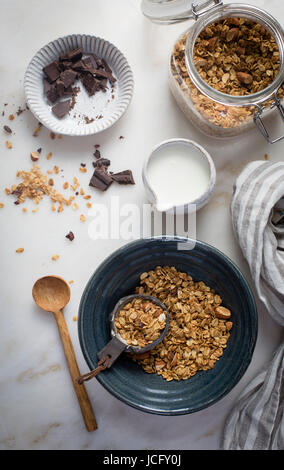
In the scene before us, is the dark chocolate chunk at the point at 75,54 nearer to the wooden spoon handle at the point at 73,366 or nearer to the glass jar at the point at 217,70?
the glass jar at the point at 217,70

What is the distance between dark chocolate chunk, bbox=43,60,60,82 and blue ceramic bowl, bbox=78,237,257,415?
462 millimetres

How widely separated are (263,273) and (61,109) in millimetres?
631

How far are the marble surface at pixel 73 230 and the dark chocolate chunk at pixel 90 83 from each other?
102 mm

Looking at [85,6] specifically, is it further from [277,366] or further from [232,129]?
[277,366]

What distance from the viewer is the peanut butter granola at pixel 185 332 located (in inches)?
41.7

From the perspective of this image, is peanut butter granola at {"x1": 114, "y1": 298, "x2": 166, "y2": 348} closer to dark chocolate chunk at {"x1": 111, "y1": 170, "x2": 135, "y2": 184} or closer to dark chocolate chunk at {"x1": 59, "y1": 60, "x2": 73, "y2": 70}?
dark chocolate chunk at {"x1": 111, "y1": 170, "x2": 135, "y2": 184}

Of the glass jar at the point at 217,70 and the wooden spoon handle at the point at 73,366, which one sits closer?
the glass jar at the point at 217,70

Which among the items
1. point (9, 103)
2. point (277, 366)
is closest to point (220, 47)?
point (9, 103)

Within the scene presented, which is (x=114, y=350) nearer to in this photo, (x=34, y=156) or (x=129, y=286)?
(x=129, y=286)

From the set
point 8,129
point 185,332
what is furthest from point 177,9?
point 185,332

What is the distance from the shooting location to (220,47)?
40.2 inches

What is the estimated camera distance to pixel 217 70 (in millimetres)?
1027

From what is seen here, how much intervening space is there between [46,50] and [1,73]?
5.4 inches

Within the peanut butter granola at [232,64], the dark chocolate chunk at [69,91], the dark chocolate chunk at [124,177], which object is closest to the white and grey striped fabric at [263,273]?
the peanut butter granola at [232,64]
